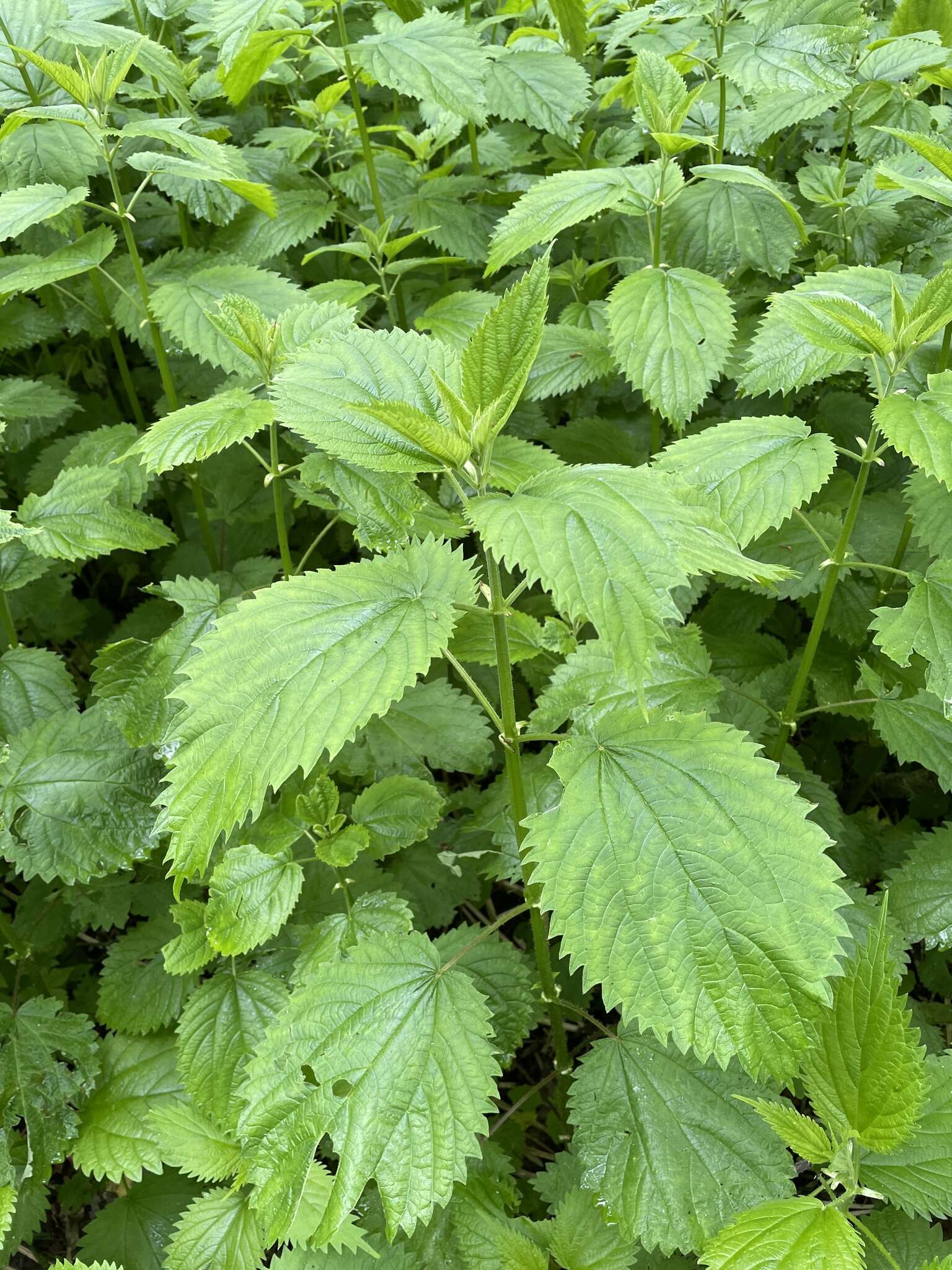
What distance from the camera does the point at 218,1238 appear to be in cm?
181

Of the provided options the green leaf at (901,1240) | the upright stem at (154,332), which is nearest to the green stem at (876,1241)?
the green leaf at (901,1240)

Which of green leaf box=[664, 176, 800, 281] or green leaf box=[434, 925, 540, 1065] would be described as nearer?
green leaf box=[434, 925, 540, 1065]

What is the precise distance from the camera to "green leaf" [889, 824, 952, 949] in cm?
195

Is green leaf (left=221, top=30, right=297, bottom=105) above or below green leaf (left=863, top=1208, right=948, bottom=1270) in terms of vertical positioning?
above

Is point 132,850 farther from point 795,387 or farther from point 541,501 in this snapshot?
point 795,387

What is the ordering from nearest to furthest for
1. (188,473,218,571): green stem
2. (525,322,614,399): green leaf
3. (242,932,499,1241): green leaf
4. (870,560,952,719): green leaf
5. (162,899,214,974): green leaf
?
(242,932,499,1241): green leaf < (870,560,952,719): green leaf < (162,899,214,974): green leaf < (525,322,614,399): green leaf < (188,473,218,571): green stem

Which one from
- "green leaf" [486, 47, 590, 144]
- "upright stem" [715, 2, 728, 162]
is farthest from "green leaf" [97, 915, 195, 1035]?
"upright stem" [715, 2, 728, 162]

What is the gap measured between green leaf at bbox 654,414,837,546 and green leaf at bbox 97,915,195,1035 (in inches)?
57.4

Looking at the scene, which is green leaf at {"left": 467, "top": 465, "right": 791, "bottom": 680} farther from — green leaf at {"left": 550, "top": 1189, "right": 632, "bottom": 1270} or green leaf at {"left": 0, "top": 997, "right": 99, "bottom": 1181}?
green leaf at {"left": 0, "top": 997, "right": 99, "bottom": 1181}

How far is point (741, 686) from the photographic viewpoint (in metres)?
2.23

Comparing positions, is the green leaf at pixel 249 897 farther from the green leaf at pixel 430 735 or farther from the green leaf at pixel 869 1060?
the green leaf at pixel 869 1060

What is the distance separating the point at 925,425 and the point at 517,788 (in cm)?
90

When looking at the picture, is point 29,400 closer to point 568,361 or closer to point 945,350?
point 568,361

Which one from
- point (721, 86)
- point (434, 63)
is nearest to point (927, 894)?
point (721, 86)
